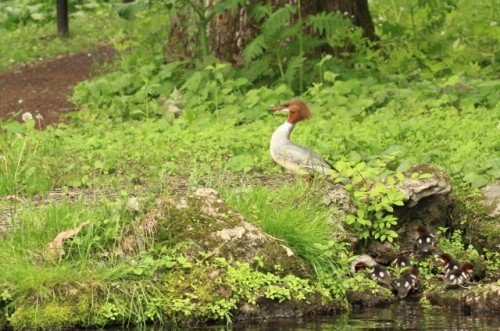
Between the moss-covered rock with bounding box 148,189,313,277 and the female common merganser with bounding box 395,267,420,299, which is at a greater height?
the moss-covered rock with bounding box 148,189,313,277

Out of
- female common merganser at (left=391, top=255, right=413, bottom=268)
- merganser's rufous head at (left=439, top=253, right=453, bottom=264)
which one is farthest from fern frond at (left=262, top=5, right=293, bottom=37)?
merganser's rufous head at (left=439, top=253, right=453, bottom=264)

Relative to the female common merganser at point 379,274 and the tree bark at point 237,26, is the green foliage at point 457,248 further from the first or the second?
the tree bark at point 237,26

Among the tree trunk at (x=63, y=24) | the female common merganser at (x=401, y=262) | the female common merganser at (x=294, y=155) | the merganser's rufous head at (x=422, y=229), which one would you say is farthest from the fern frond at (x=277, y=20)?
the tree trunk at (x=63, y=24)

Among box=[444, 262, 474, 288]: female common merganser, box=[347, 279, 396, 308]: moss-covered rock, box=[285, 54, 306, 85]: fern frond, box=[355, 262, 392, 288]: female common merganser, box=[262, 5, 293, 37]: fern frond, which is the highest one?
box=[262, 5, 293, 37]: fern frond

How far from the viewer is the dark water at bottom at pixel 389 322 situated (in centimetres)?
932

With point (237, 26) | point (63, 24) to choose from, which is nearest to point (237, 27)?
point (237, 26)

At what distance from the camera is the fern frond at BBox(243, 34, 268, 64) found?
16.0 meters

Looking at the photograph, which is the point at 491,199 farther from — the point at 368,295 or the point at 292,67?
the point at 292,67

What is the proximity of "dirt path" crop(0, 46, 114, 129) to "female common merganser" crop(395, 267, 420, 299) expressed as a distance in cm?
751

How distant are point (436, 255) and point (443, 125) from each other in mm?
3365

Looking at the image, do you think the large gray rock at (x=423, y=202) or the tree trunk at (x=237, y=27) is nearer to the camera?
the large gray rock at (x=423, y=202)

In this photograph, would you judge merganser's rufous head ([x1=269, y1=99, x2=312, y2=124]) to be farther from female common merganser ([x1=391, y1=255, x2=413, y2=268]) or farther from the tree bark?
the tree bark

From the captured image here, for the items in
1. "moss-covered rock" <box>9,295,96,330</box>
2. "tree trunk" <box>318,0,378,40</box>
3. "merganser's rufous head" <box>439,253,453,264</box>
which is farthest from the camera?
"tree trunk" <box>318,0,378,40</box>

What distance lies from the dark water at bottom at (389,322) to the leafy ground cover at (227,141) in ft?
1.33
